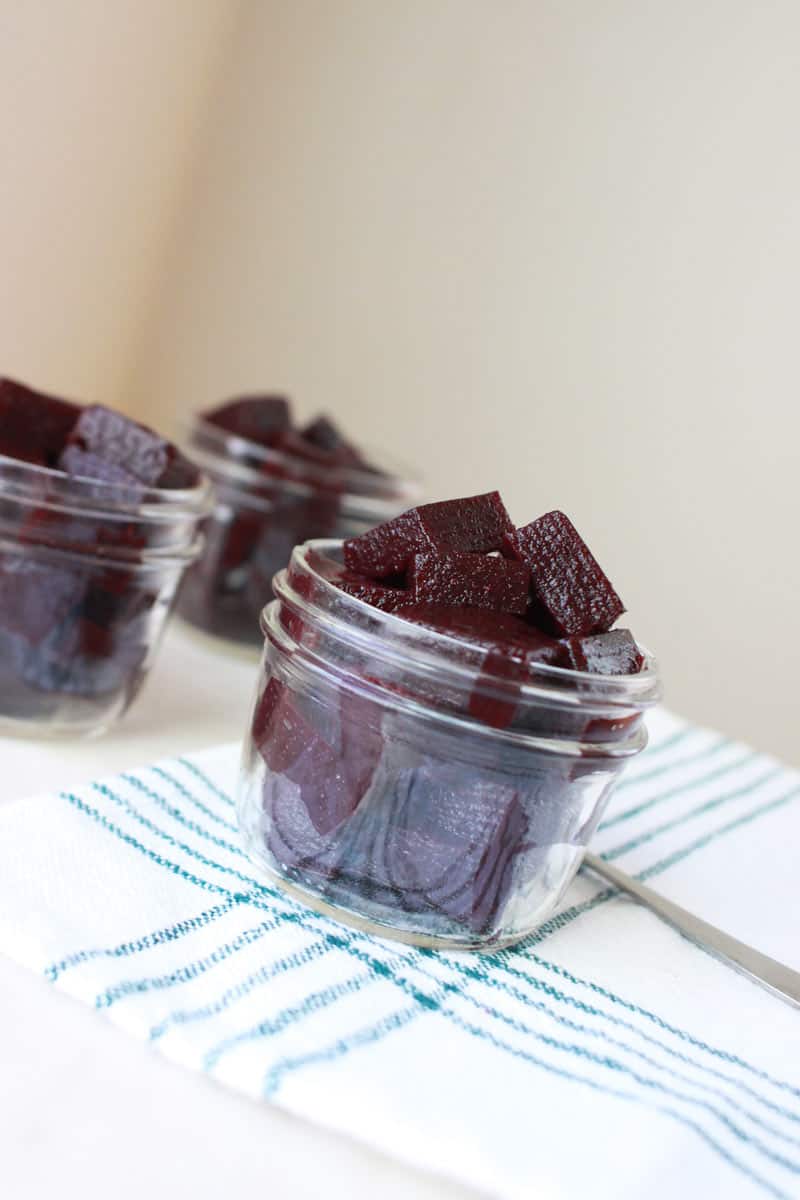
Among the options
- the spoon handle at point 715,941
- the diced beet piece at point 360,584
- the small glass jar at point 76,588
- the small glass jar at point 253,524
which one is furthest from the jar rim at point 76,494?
the spoon handle at point 715,941

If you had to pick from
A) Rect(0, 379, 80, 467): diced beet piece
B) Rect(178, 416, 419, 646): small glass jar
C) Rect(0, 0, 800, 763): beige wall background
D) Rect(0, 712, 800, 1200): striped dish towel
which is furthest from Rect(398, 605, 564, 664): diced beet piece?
Rect(0, 0, 800, 763): beige wall background

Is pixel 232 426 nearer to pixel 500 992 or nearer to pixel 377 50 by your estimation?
pixel 500 992

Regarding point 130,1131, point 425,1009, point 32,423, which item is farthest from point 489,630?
point 32,423

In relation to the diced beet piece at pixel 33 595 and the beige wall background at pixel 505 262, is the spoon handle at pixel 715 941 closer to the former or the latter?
the diced beet piece at pixel 33 595

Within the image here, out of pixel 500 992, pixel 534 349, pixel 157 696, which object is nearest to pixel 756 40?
pixel 534 349

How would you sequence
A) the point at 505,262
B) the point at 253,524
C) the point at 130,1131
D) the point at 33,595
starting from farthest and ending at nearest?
the point at 505,262, the point at 253,524, the point at 33,595, the point at 130,1131

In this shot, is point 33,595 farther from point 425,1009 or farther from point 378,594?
point 425,1009
